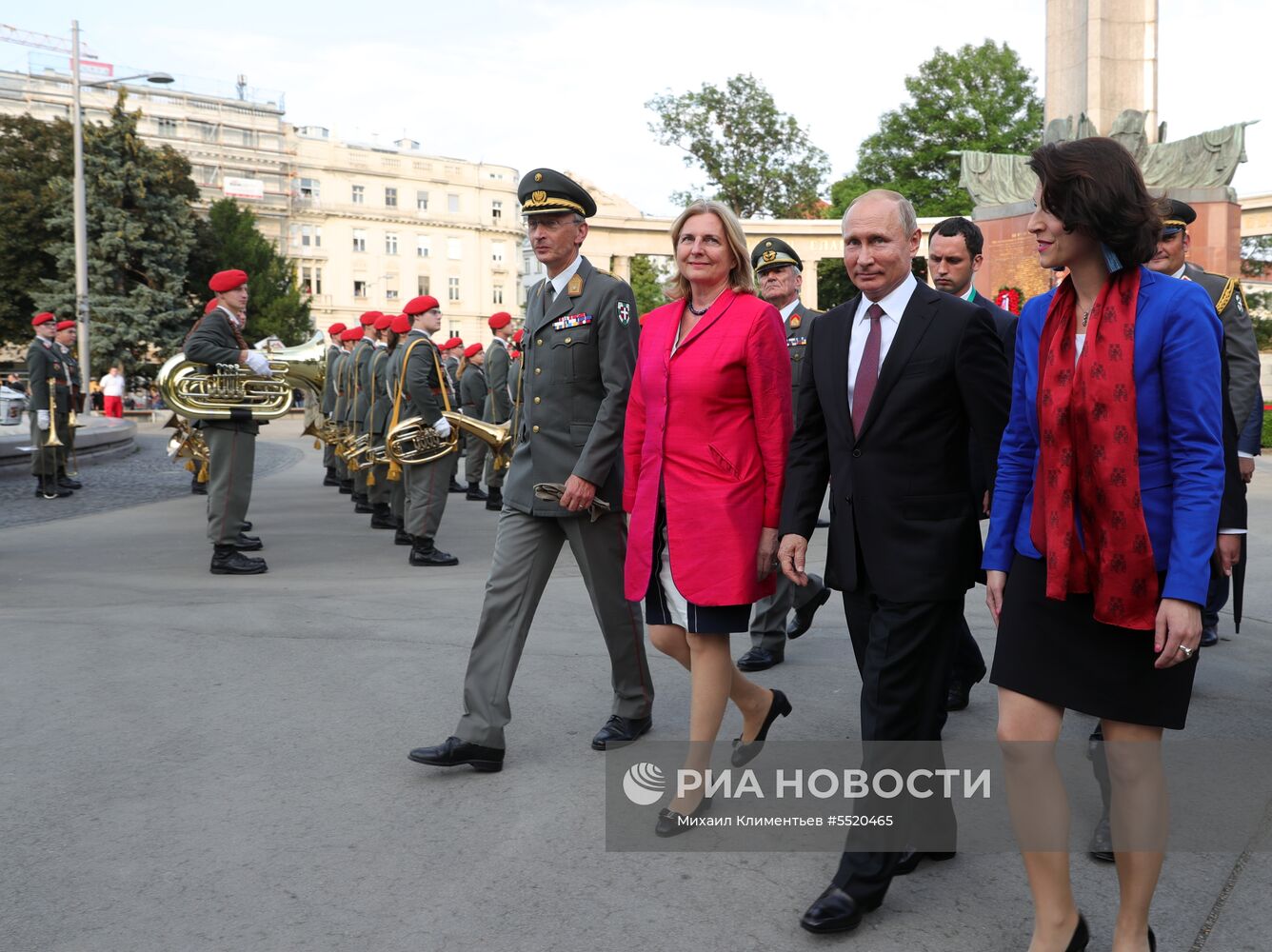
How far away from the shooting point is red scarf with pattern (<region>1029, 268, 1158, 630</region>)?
2.71 meters

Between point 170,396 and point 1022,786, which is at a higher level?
point 170,396

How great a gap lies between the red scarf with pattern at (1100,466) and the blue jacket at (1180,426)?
4 centimetres

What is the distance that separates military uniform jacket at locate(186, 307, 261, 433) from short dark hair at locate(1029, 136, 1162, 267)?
7.42 m

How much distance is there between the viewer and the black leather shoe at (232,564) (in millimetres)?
9242

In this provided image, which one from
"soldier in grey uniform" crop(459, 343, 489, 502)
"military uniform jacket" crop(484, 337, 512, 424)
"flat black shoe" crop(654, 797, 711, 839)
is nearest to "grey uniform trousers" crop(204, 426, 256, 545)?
"flat black shoe" crop(654, 797, 711, 839)

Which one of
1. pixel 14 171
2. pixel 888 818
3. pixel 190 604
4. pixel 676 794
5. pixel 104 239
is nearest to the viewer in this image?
pixel 888 818

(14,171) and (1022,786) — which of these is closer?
(1022,786)

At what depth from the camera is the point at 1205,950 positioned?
120 inches

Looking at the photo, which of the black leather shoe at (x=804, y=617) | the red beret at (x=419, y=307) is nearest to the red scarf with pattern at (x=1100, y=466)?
the black leather shoe at (x=804, y=617)

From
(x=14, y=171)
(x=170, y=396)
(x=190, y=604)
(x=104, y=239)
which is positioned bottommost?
(x=190, y=604)

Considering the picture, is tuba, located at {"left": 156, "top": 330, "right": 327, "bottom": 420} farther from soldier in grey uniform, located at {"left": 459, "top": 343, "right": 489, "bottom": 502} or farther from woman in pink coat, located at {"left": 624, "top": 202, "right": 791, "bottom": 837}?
woman in pink coat, located at {"left": 624, "top": 202, "right": 791, "bottom": 837}

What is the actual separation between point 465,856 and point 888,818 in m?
1.27

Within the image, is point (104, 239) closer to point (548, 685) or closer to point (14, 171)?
point (14, 171)

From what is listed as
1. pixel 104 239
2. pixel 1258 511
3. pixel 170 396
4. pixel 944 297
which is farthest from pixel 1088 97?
pixel 104 239
